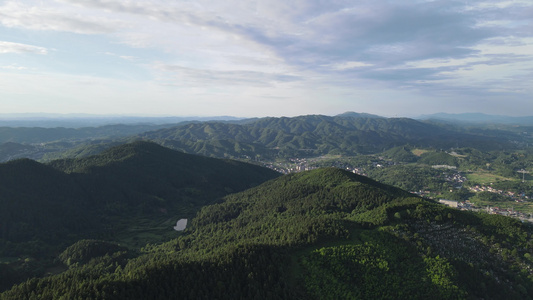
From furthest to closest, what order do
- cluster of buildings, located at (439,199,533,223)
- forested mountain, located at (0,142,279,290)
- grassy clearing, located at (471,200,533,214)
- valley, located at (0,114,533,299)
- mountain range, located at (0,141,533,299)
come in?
grassy clearing, located at (471,200,533,214)
cluster of buildings, located at (439,199,533,223)
forested mountain, located at (0,142,279,290)
valley, located at (0,114,533,299)
mountain range, located at (0,141,533,299)

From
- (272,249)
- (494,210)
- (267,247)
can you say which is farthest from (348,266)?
(494,210)

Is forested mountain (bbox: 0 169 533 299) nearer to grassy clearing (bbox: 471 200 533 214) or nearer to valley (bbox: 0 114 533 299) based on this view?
valley (bbox: 0 114 533 299)

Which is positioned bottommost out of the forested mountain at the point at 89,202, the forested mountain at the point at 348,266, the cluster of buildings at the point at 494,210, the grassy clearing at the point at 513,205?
the grassy clearing at the point at 513,205

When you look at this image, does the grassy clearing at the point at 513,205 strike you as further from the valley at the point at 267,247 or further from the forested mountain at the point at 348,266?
the forested mountain at the point at 348,266

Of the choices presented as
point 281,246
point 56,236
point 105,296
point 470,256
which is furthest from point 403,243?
point 56,236

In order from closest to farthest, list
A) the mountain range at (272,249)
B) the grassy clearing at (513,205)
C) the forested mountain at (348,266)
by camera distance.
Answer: the forested mountain at (348,266), the mountain range at (272,249), the grassy clearing at (513,205)

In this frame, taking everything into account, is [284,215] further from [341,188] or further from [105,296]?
[105,296]

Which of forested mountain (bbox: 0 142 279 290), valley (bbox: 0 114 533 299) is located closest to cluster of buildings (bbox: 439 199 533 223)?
valley (bbox: 0 114 533 299)

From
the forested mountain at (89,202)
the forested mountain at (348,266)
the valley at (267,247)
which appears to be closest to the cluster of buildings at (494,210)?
the valley at (267,247)

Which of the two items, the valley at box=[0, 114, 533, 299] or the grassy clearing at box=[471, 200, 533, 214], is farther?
the grassy clearing at box=[471, 200, 533, 214]
